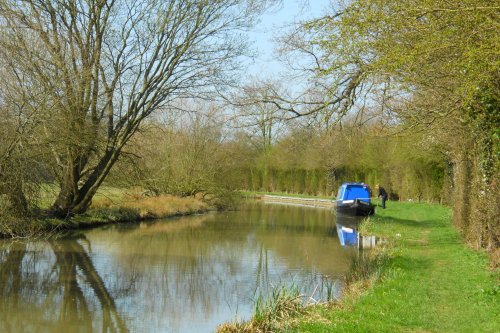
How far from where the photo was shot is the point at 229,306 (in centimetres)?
1127

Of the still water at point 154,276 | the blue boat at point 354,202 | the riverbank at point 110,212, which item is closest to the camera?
the still water at point 154,276

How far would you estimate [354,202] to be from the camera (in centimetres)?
3019

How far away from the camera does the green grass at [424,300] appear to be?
24.8ft

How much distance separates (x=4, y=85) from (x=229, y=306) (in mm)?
9348

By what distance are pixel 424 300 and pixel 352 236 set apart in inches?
555

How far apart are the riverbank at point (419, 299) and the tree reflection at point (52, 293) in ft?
12.1

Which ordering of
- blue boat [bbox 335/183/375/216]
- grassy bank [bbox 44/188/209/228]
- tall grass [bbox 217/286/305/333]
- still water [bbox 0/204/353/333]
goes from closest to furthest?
tall grass [bbox 217/286/305/333] → still water [bbox 0/204/353/333] → grassy bank [bbox 44/188/209/228] → blue boat [bbox 335/183/375/216]

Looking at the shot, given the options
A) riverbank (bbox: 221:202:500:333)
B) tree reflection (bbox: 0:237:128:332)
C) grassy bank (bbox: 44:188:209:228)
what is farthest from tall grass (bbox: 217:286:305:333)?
grassy bank (bbox: 44:188:209:228)

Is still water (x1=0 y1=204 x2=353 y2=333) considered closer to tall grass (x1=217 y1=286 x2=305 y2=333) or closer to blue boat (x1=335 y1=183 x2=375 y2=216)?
tall grass (x1=217 y1=286 x2=305 y2=333)

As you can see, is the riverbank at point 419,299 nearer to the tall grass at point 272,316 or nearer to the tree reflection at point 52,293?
the tall grass at point 272,316

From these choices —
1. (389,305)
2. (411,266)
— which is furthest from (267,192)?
(389,305)

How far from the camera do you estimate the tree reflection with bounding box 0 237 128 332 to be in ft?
33.0

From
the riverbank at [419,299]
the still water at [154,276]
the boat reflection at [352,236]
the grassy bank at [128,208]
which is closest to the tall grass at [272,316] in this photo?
the riverbank at [419,299]

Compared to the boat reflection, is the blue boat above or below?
above
